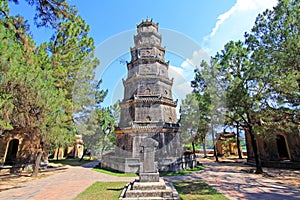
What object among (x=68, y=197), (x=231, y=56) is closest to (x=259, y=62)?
(x=231, y=56)

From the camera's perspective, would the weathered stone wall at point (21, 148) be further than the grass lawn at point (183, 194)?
Yes

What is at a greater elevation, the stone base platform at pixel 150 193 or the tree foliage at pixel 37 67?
the tree foliage at pixel 37 67

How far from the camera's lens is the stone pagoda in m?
15.9

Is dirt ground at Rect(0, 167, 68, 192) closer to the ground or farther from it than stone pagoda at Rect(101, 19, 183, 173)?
closer to the ground

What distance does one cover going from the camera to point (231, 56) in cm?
1555

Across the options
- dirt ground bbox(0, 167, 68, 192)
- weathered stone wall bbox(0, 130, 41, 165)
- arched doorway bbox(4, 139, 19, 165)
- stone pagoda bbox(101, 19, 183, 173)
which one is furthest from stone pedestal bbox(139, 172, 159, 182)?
arched doorway bbox(4, 139, 19, 165)

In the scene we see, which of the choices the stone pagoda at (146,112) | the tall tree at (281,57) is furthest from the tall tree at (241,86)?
the stone pagoda at (146,112)

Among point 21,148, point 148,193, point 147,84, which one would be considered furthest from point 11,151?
point 148,193

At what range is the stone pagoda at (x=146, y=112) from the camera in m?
15.9

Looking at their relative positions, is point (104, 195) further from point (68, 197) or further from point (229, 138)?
point (229, 138)

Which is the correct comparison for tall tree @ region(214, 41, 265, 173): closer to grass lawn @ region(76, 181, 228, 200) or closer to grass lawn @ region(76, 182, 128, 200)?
grass lawn @ region(76, 181, 228, 200)

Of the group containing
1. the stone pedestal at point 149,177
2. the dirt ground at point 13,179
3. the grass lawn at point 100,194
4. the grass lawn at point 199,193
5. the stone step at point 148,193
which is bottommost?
the dirt ground at point 13,179

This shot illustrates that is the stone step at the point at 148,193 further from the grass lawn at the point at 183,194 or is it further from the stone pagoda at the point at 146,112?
the stone pagoda at the point at 146,112

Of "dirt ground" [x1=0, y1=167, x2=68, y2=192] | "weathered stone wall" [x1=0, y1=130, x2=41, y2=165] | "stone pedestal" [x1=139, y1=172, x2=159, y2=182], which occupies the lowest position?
"dirt ground" [x1=0, y1=167, x2=68, y2=192]
